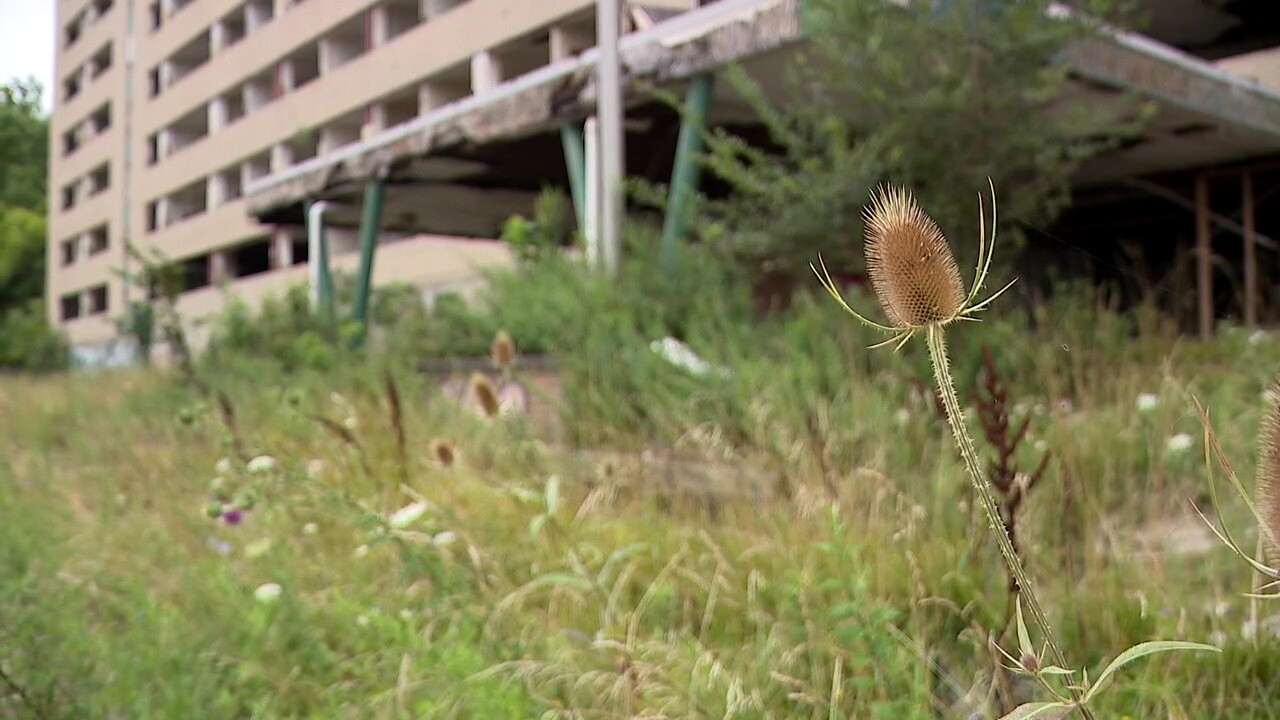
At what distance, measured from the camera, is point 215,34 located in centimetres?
1683

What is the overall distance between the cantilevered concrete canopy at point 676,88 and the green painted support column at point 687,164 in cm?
13

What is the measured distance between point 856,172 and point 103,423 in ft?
14.3

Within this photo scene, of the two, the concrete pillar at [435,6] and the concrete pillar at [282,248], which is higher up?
the concrete pillar at [435,6]

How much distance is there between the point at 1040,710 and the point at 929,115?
4.07 meters

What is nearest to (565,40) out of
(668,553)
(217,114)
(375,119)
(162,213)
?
(668,553)

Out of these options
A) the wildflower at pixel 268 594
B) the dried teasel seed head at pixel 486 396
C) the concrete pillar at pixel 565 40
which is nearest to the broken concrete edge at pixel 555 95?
the concrete pillar at pixel 565 40

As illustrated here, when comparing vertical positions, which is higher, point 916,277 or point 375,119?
point 375,119

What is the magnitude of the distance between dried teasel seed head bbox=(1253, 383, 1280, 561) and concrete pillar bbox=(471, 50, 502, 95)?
25.9 feet

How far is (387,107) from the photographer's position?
12.2 m

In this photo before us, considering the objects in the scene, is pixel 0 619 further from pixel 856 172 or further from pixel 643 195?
pixel 643 195

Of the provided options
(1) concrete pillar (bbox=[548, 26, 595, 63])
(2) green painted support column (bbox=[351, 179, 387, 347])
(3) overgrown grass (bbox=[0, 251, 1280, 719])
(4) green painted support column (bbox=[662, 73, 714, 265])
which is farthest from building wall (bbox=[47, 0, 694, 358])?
(3) overgrown grass (bbox=[0, 251, 1280, 719])

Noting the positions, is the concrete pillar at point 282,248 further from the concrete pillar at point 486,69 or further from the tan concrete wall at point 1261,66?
the tan concrete wall at point 1261,66

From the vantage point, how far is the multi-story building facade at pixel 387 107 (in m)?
6.28

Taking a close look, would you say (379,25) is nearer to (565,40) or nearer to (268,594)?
(565,40)
